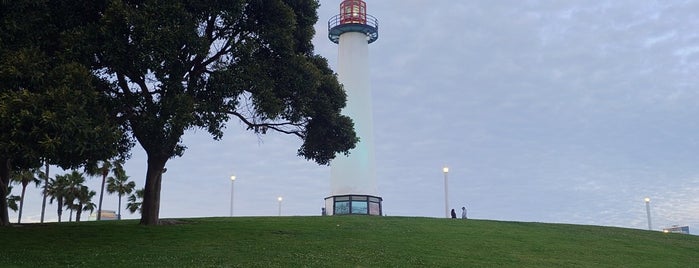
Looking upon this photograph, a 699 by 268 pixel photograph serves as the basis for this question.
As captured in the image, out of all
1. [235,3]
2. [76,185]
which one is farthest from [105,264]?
[76,185]

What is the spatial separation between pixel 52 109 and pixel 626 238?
30373mm

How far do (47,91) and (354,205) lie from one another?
37156 mm

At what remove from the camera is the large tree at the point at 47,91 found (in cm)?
1680

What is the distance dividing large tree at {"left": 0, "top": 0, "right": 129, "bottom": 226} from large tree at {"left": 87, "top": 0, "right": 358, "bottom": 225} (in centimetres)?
107

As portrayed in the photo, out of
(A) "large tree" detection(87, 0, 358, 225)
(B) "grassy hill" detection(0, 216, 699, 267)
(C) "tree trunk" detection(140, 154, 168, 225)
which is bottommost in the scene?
(B) "grassy hill" detection(0, 216, 699, 267)

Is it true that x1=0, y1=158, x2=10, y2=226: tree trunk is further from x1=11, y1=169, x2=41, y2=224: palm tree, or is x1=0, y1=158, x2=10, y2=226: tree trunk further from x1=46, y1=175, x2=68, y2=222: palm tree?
x1=46, y1=175, x2=68, y2=222: palm tree

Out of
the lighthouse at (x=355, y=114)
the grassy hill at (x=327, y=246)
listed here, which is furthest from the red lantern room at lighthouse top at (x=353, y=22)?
the grassy hill at (x=327, y=246)

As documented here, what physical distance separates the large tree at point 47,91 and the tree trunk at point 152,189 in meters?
5.17

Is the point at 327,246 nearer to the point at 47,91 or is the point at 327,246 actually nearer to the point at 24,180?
the point at 47,91

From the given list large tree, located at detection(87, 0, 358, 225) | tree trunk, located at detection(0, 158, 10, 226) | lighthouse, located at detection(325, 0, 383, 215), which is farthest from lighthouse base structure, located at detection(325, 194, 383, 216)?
tree trunk, located at detection(0, 158, 10, 226)

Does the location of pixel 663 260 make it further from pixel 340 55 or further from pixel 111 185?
pixel 111 185

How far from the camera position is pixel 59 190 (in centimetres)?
6606

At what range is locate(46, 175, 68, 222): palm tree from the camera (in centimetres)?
6588

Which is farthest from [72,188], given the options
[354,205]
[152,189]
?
[152,189]
